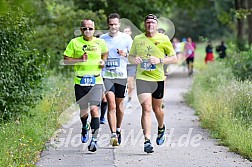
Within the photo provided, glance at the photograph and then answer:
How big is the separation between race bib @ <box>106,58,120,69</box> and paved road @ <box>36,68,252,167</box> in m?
1.27

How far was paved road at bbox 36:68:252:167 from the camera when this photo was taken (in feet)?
30.6

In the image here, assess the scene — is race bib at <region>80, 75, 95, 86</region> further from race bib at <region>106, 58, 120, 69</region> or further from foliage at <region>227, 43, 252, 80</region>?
foliage at <region>227, 43, 252, 80</region>

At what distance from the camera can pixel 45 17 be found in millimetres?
26484

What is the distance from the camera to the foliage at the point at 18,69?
1230cm

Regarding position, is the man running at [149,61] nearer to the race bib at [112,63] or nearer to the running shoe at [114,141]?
the running shoe at [114,141]

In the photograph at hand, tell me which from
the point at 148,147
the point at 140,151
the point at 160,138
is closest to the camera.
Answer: the point at 148,147

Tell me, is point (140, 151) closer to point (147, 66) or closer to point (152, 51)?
point (147, 66)

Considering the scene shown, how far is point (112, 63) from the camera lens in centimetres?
1117

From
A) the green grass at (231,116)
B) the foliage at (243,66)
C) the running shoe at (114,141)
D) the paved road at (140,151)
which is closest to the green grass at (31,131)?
the paved road at (140,151)

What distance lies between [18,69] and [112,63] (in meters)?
2.59

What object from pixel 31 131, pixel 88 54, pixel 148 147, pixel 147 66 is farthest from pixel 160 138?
pixel 31 131

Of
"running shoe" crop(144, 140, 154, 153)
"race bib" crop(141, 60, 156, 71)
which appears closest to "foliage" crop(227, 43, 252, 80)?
"race bib" crop(141, 60, 156, 71)

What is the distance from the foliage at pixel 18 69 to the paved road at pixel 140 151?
1001 millimetres

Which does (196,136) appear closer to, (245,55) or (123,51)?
(123,51)
